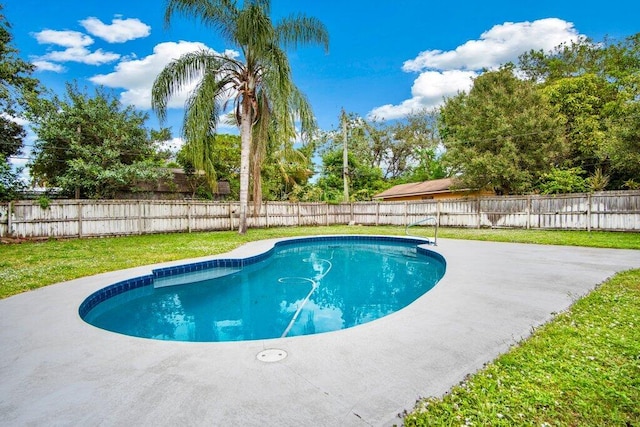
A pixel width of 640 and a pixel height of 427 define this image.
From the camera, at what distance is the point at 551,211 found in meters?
11.9

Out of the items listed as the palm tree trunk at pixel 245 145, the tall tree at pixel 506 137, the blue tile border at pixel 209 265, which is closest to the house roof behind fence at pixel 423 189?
the tall tree at pixel 506 137

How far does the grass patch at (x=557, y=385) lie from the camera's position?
5.27 ft

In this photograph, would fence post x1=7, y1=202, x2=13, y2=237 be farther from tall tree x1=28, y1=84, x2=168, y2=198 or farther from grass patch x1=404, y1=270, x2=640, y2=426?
grass patch x1=404, y1=270, x2=640, y2=426

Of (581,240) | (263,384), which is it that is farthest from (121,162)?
(581,240)

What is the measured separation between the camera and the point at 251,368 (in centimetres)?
216

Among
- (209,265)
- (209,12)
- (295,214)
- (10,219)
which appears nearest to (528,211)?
(295,214)

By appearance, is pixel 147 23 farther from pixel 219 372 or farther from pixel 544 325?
pixel 544 325

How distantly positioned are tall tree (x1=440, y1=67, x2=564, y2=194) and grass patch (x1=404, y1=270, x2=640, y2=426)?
13.4 m

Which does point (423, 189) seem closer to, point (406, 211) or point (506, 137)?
point (406, 211)

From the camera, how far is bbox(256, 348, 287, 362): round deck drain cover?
7.51ft

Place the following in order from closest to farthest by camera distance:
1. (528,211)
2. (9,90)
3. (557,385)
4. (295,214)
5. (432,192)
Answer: (557,385) < (9,90) < (528,211) < (295,214) < (432,192)

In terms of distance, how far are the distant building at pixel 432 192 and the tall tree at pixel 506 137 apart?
1659 mm

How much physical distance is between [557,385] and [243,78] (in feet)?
37.6

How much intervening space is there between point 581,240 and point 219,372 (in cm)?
1038
